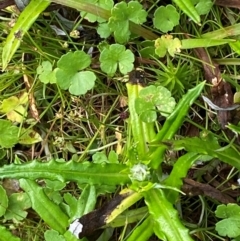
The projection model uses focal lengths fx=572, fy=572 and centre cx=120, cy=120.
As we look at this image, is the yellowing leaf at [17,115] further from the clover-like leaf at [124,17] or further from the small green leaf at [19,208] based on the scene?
the clover-like leaf at [124,17]

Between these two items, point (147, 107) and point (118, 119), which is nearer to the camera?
point (147, 107)

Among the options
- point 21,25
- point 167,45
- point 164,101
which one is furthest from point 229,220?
point 21,25

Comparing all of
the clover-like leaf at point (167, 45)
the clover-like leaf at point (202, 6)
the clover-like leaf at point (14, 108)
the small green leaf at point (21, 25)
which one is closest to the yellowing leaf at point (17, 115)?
the clover-like leaf at point (14, 108)

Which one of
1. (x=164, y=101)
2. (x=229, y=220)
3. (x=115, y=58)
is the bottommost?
(x=229, y=220)

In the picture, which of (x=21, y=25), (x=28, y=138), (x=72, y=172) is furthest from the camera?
(x=28, y=138)

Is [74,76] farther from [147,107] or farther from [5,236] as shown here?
[5,236]

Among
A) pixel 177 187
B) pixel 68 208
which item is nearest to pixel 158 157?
pixel 177 187

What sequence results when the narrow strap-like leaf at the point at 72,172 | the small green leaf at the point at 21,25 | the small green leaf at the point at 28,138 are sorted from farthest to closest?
the small green leaf at the point at 28,138, the small green leaf at the point at 21,25, the narrow strap-like leaf at the point at 72,172
